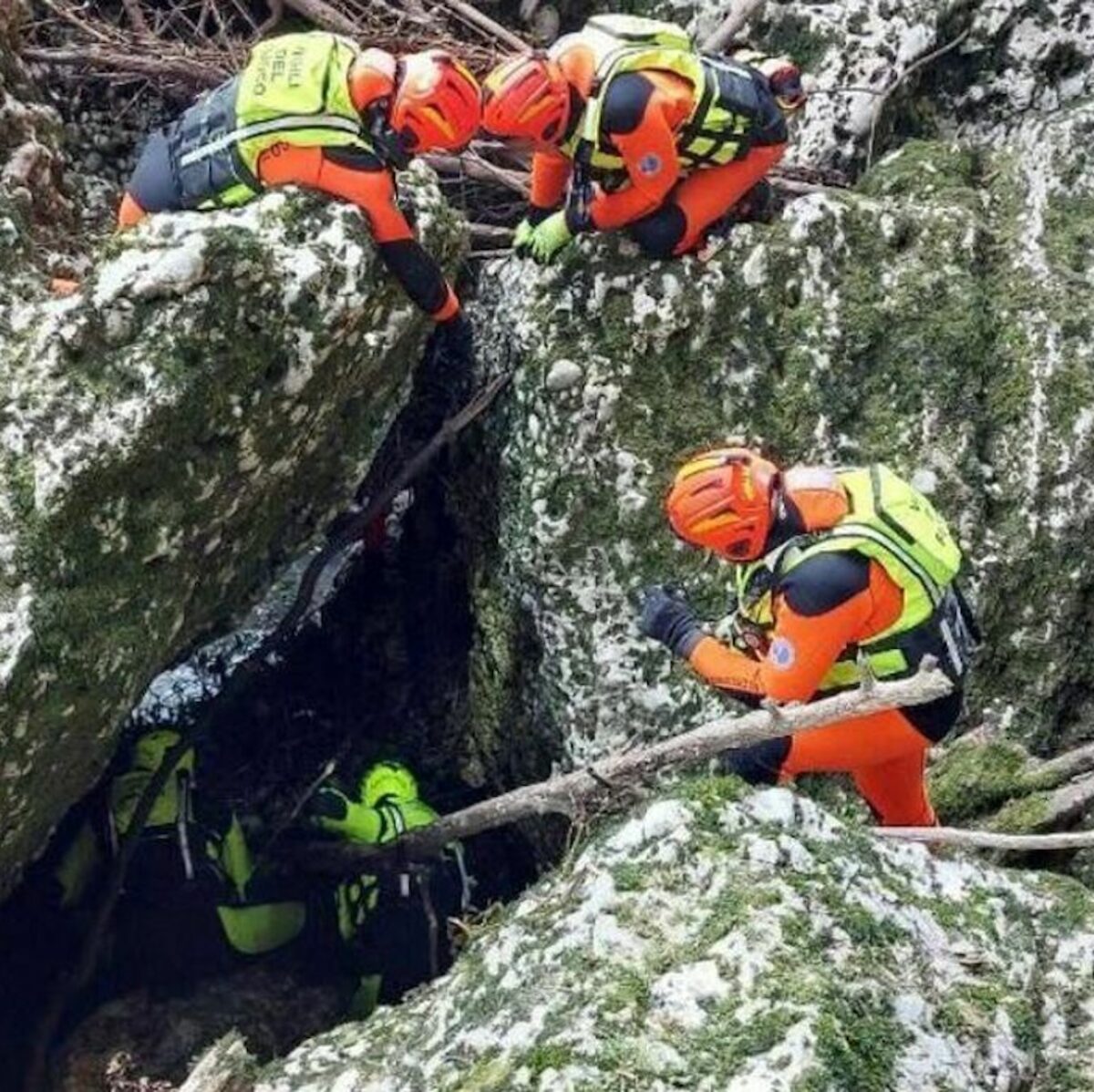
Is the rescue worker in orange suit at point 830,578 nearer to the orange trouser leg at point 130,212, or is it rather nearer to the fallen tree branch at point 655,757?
the fallen tree branch at point 655,757

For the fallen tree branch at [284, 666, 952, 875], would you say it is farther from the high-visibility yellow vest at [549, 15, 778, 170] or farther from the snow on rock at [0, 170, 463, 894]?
the high-visibility yellow vest at [549, 15, 778, 170]

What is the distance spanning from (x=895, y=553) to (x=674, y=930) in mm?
1573

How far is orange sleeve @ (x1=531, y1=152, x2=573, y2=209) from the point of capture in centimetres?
681

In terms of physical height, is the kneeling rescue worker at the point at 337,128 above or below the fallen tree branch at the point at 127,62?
below

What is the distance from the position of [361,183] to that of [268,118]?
407mm

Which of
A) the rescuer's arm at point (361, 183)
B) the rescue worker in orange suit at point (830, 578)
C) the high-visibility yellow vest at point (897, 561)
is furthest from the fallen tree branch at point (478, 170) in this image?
the high-visibility yellow vest at point (897, 561)

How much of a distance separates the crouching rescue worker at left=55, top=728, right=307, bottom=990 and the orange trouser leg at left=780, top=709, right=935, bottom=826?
2569mm

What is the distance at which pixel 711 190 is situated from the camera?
21.8 ft

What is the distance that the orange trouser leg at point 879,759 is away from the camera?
5633 mm

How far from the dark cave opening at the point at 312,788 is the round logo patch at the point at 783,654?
65.1 inches

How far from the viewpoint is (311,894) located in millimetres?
7246

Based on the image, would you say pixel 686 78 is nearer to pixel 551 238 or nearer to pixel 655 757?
pixel 551 238

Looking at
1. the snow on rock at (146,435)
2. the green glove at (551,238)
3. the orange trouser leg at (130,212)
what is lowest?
the snow on rock at (146,435)

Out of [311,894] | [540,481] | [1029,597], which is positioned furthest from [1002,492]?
[311,894]
